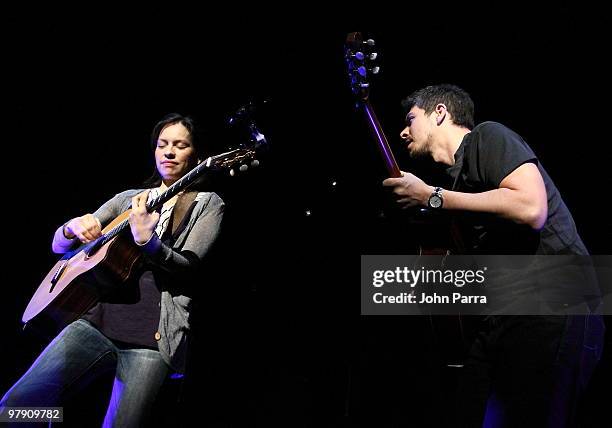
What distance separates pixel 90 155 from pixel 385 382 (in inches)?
101

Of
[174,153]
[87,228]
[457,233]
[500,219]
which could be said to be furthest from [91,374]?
[500,219]

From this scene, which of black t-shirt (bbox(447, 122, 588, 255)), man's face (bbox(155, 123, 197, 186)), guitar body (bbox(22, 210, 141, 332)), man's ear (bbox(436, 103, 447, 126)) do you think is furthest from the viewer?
man's face (bbox(155, 123, 197, 186))

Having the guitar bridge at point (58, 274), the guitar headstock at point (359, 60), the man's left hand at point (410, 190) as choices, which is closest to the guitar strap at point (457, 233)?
the man's left hand at point (410, 190)

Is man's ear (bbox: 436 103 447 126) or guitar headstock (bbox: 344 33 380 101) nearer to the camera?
man's ear (bbox: 436 103 447 126)

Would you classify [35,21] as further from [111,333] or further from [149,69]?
[111,333]

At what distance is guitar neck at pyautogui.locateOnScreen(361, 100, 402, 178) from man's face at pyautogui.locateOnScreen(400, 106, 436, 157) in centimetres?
13

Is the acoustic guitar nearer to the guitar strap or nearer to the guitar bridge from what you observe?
the guitar bridge

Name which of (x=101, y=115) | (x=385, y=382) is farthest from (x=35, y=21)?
(x=385, y=382)

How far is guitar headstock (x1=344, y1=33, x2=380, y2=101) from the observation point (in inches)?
105

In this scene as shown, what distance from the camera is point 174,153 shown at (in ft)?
9.27

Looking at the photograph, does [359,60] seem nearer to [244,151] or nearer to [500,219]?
[244,151]

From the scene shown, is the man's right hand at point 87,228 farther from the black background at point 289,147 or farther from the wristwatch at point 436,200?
the wristwatch at point 436,200

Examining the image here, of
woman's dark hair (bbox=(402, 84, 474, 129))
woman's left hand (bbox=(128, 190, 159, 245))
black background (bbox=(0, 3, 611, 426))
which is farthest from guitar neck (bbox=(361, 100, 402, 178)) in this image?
woman's left hand (bbox=(128, 190, 159, 245))

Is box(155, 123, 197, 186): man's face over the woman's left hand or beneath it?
over
